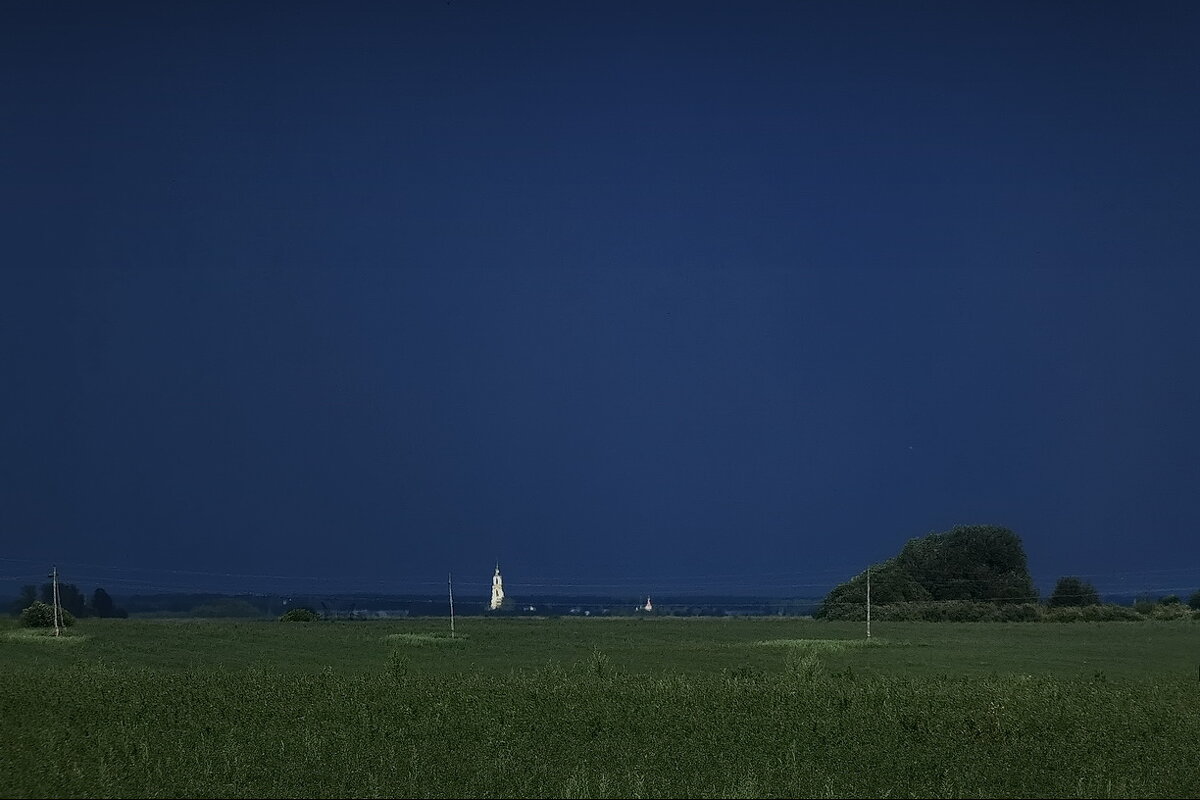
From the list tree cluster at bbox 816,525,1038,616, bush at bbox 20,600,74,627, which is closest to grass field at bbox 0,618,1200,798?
bush at bbox 20,600,74,627

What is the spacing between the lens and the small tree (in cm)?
5426

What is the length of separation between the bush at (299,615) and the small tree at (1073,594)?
113ft

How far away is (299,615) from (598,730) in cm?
3861

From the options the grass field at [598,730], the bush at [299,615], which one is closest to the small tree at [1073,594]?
the grass field at [598,730]

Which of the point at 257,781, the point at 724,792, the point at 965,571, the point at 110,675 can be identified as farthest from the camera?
the point at 965,571

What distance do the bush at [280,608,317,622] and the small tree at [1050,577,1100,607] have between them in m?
34.5

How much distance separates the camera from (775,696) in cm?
2127

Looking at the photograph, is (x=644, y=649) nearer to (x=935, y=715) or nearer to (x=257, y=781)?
(x=935, y=715)

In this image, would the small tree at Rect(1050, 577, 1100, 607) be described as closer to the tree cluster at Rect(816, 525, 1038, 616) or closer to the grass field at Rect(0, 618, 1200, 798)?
the tree cluster at Rect(816, 525, 1038, 616)

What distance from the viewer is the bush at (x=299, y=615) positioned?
53562mm

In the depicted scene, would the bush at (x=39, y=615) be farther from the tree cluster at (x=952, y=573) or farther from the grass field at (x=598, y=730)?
the tree cluster at (x=952, y=573)

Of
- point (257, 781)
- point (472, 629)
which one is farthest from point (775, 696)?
point (472, 629)

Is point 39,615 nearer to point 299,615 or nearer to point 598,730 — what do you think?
point 299,615

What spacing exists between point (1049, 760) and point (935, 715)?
124 inches
